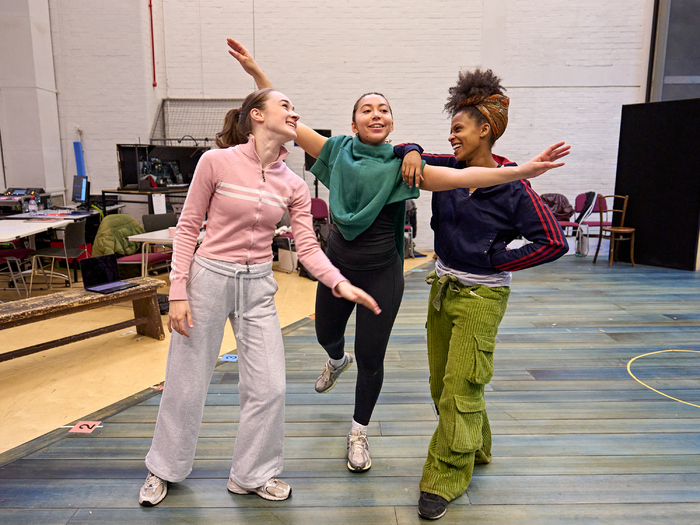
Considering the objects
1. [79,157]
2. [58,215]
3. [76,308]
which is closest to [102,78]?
[79,157]


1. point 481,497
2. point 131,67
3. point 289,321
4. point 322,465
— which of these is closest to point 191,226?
point 322,465

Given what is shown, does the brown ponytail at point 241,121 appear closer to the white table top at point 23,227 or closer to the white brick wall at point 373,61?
the white table top at point 23,227

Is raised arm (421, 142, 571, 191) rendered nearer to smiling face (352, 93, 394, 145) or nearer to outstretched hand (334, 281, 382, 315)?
smiling face (352, 93, 394, 145)

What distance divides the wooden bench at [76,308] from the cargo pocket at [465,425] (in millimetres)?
2701

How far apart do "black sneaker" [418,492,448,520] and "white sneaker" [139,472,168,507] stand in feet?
3.22

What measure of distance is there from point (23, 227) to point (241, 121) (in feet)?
13.5

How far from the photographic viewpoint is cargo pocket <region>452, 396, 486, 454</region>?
5.90ft

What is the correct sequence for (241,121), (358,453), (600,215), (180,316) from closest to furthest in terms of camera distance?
(180,316) → (241,121) → (358,453) → (600,215)

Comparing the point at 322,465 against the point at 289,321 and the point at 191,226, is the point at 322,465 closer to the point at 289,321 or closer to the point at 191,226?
the point at 191,226

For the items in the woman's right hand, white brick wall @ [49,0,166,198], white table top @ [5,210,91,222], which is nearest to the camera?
the woman's right hand

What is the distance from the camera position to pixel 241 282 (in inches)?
69.1

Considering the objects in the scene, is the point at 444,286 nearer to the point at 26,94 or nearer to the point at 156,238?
the point at 156,238

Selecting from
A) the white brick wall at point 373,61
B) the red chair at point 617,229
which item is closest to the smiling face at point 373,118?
the red chair at point 617,229

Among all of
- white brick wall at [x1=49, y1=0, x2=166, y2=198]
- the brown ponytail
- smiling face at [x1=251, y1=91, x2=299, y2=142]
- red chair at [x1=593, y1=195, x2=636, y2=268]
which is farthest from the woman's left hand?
white brick wall at [x1=49, y1=0, x2=166, y2=198]
